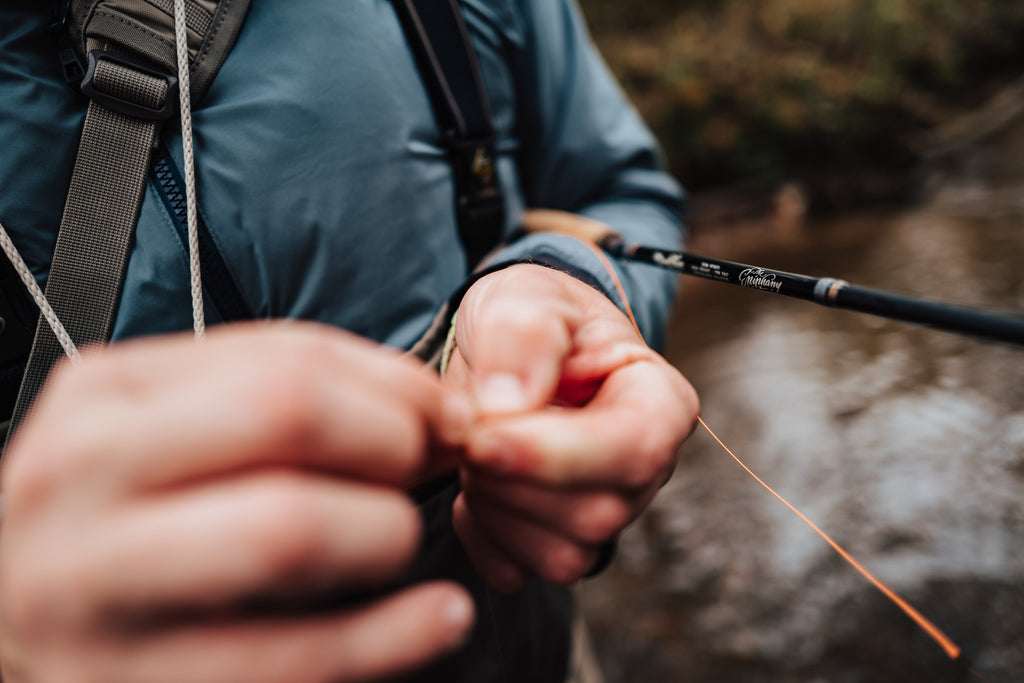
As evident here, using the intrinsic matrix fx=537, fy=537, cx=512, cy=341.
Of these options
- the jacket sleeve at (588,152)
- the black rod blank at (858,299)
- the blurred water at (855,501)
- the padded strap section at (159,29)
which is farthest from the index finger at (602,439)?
the padded strap section at (159,29)

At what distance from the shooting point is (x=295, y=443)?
0.34 meters

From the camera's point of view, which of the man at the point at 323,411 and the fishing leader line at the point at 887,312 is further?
the fishing leader line at the point at 887,312

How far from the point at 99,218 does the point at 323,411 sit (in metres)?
0.61

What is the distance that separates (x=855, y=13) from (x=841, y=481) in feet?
21.6

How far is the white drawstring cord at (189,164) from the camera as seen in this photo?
2.44 ft

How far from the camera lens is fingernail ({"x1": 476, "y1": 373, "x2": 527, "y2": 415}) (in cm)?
50

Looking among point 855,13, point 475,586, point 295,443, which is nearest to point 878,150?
point 855,13

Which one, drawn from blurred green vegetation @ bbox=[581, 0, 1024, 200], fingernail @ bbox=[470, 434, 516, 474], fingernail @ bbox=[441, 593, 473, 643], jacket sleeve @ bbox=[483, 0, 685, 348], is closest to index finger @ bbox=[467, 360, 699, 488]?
fingernail @ bbox=[470, 434, 516, 474]

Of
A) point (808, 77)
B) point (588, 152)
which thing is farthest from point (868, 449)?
point (808, 77)

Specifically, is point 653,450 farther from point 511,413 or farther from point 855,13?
point 855,13

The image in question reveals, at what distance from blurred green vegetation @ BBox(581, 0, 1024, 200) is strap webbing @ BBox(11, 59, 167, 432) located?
214 inches

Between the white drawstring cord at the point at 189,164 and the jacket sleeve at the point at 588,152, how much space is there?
0.62 m

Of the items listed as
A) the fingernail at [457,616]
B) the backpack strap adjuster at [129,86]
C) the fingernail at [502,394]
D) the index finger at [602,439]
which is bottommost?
the fingernail at [457,616]

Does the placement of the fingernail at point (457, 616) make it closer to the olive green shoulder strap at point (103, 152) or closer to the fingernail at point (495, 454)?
the fingernail at point (495, 454)
